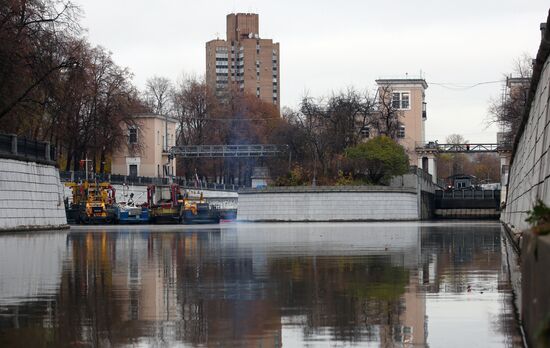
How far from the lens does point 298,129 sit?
352ft

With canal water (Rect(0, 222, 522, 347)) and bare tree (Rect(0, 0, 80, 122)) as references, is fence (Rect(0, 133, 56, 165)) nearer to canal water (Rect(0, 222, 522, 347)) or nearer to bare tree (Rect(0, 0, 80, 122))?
bare tree (Rect(0, 0, 80, 122))

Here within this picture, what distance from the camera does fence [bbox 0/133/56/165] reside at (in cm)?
4847

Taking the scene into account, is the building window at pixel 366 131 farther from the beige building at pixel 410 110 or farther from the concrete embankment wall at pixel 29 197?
the concrete embankment wall at pixel 29 197

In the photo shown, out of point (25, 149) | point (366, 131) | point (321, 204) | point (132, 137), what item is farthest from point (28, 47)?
point (132, 137)

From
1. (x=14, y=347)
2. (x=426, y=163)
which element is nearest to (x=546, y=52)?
(x=14, y=347)

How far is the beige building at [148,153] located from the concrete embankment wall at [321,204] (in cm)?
3100

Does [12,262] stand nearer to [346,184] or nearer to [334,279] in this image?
[334,279]

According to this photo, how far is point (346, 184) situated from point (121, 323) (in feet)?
279

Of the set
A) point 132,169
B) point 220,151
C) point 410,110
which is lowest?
point 132,169

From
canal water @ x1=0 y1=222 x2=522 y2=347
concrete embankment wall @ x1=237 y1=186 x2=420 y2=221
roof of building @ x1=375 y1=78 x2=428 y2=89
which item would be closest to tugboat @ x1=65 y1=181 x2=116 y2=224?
concrete embankment wall @ x1=237 y1=186 x2=420 y2=221

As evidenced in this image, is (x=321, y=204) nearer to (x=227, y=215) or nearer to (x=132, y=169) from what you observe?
(x=227, y=215)

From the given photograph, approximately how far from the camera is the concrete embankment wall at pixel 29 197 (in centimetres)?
4775

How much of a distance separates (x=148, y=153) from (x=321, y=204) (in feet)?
125

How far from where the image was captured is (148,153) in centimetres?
12762
